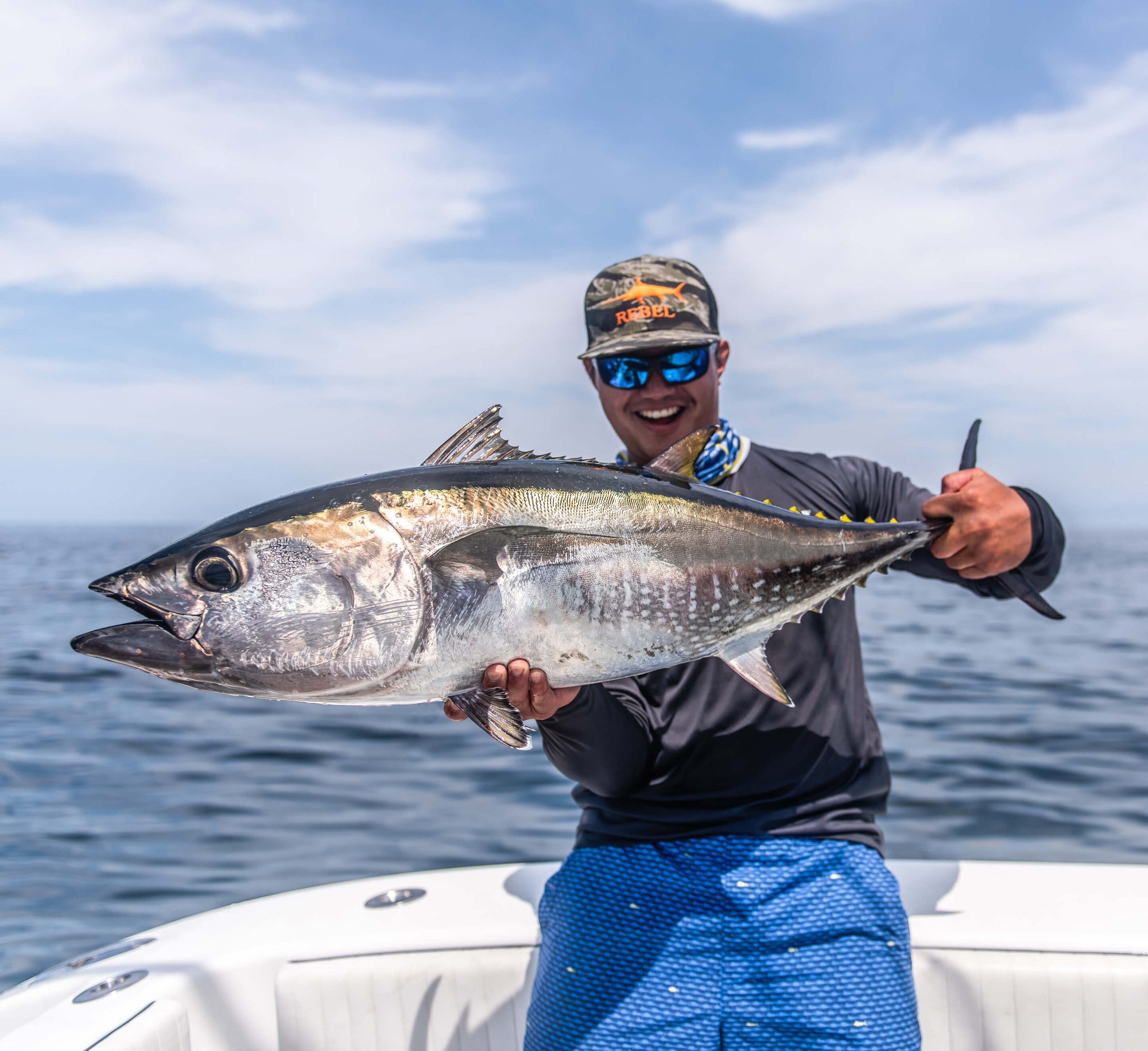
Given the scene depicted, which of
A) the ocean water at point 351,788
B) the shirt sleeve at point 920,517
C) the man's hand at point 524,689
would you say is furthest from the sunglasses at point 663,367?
the ocean water at point 351,788

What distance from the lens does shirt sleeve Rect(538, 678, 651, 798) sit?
234 cm

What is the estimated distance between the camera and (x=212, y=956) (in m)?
3.24

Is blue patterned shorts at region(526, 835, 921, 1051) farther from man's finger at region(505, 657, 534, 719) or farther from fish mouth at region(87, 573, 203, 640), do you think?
fish mouth at region(87, 573, 203, 640)

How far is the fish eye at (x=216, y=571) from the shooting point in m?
1.74

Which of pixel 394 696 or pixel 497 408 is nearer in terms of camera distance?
pixel 394 696

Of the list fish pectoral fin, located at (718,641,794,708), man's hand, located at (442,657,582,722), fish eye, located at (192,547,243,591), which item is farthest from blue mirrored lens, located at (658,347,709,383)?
fish eye, located at (192,547,243,591)

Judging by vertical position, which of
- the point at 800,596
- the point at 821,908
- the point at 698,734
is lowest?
the point at 821,908

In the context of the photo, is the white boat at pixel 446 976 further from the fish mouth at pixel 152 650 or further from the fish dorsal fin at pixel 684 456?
the fish dorsal fin at pixel 684 456

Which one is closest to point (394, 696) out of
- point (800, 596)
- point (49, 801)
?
point (800, 596)

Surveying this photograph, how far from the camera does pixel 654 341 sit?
114 inches

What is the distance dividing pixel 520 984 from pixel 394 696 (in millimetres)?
1943

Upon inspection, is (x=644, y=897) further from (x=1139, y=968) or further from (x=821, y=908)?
(x=1139, y=968)

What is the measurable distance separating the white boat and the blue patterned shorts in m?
0.71

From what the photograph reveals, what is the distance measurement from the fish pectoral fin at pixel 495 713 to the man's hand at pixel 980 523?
4.13 ft
